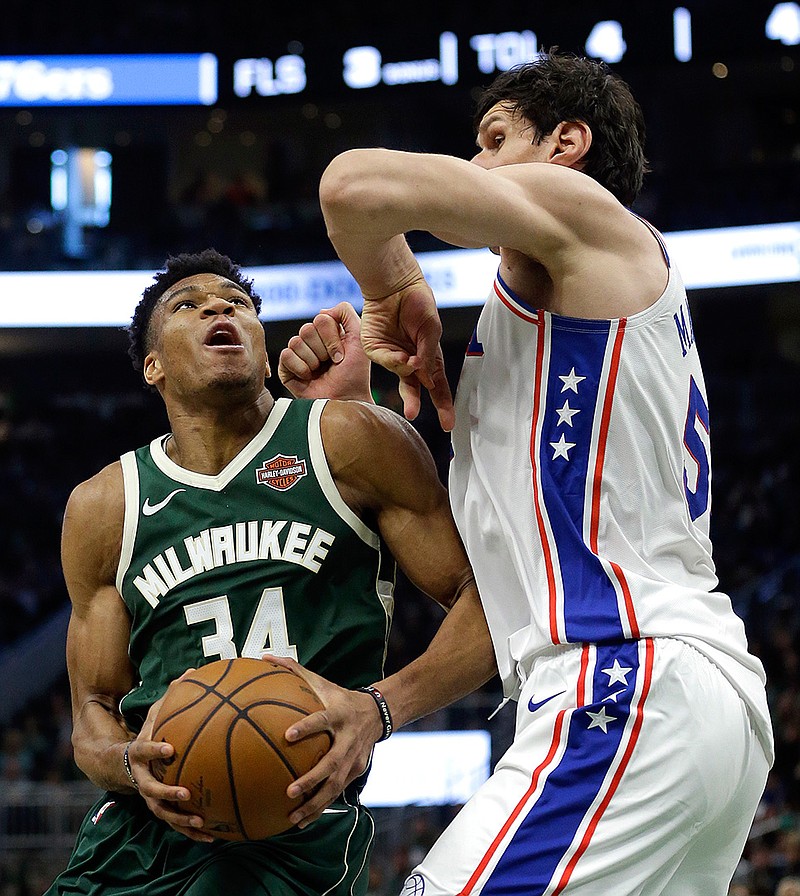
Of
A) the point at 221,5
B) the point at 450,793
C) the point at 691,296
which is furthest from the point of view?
the point at 221,5

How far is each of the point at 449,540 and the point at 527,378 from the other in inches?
25.2

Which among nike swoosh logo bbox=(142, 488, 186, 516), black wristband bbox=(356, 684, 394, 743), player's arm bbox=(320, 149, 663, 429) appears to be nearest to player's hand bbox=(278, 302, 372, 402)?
nike swoosh logo bbox=(142, 488, 186, 516)

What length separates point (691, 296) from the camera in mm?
16875

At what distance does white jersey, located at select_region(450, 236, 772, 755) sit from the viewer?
8.41 feet

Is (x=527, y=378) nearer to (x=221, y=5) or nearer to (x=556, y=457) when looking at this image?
(x=556, y=457)

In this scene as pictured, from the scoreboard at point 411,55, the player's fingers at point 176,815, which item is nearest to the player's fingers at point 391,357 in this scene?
the player's fingers at point 176,815

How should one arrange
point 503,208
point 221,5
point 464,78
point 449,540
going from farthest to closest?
point 221,5, point 464,78, point 449,540, point 503,208

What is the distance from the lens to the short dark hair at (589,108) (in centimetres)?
298

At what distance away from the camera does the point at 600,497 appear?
8.64 ft

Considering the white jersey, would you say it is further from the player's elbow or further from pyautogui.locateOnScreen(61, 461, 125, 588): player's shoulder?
pyautogui.locateOnScreen(61, 461, 125, 588): player's shoulder

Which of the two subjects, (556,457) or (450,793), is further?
(450,793)

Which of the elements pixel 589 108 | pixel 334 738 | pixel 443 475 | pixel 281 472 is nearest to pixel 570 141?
pixel 589 108

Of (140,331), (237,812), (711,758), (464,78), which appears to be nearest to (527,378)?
(711,758)

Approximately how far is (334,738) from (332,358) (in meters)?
1.36
